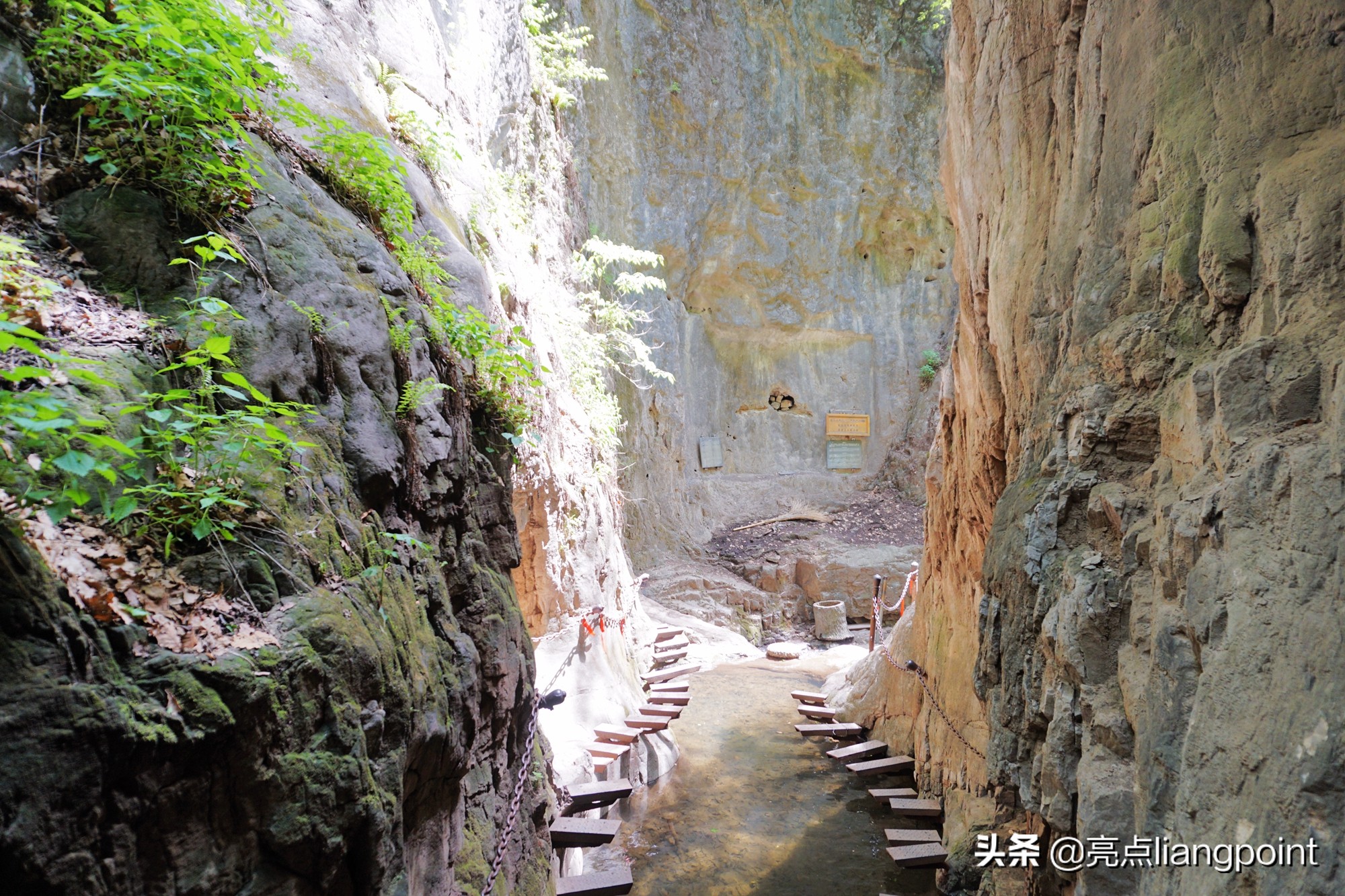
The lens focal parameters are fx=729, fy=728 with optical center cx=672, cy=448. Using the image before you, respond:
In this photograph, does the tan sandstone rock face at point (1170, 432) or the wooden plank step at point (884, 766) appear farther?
the wooden plank step at point (884, 766)

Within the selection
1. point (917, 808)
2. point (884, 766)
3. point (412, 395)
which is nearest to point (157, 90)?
point (412, 395)

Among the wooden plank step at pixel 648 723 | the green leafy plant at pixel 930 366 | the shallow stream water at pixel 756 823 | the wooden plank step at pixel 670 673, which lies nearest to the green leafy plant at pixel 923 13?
the green leafy plant at pixel 930 366

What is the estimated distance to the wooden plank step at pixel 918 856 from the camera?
6.07m

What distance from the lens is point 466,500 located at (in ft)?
14.9

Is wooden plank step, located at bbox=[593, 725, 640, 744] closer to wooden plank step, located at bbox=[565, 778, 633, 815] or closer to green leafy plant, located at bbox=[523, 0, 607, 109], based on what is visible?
wooden plank step, located at bbox=[565, 778, 633, 815]

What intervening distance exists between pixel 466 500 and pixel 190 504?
2.15 metres

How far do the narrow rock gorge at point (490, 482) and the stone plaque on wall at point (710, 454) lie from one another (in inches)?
472

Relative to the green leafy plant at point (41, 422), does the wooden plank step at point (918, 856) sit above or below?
below

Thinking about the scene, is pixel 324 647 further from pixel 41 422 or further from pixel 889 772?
pixel 889 772

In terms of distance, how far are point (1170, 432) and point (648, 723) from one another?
22.5 feet

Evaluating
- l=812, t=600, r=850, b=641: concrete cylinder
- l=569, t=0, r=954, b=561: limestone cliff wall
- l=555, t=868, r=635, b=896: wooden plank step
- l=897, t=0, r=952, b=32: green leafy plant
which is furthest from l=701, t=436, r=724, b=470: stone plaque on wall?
l=555, t=868, r=635, b=896: wooden plank step

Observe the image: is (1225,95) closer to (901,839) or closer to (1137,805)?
(1137,805)

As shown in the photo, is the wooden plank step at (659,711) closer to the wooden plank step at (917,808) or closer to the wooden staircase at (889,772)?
the wooden staircase at (889,772)

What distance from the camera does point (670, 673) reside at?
39.5 feet
